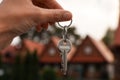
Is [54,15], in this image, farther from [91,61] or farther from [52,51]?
[52,51]

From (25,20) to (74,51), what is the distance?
183ft

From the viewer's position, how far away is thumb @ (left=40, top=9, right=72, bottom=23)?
4.89ft

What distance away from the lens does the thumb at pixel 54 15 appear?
4.89 feet

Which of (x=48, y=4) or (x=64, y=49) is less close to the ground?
(x=48, y=4)

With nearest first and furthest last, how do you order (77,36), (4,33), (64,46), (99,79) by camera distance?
(4,33) < (64,46) < (99,79) < (77,36)

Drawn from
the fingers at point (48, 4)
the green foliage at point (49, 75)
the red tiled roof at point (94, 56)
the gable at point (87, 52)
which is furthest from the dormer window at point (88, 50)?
the fingers at point (48, 4)

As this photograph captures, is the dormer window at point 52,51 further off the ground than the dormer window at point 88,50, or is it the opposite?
the dormer window at point 88,50

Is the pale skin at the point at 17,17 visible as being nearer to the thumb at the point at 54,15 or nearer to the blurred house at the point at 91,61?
the thumb at the point at 54,15

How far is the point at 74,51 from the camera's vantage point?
187ft

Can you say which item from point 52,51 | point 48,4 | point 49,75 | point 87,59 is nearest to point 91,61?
point 87,59

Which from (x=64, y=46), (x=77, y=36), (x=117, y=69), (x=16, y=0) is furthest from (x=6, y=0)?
(x=77, y=36)

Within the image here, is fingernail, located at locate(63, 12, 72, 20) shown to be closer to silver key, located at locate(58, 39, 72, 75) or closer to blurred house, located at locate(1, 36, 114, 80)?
silver key, located at locate(58, 39, 72, 75)

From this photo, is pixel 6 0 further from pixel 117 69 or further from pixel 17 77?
pixel 117 69

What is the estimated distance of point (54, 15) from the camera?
1.52 metres
